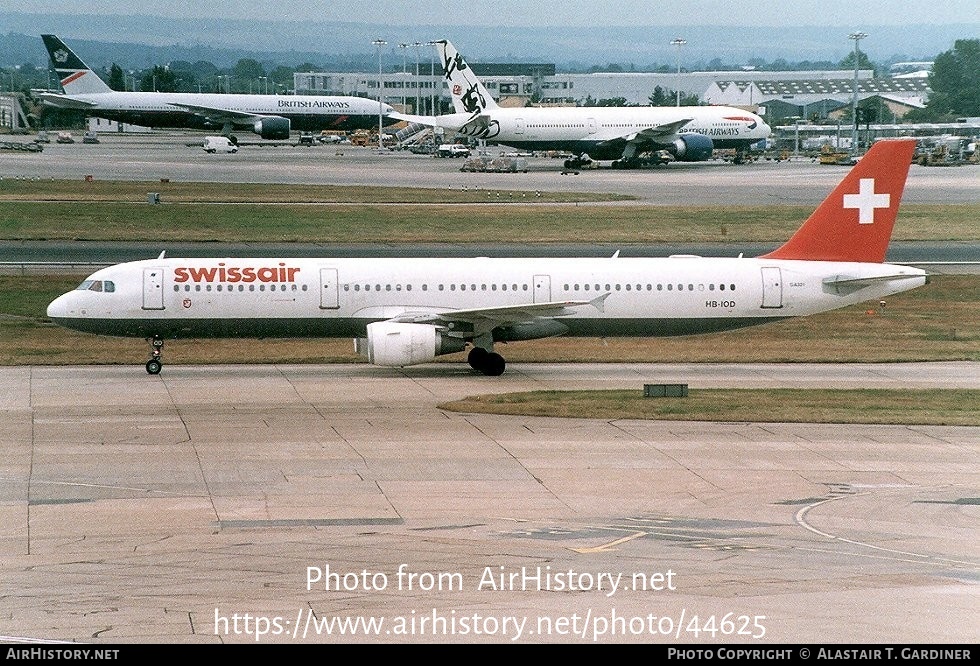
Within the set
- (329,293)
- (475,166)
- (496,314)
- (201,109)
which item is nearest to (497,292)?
(496,314)

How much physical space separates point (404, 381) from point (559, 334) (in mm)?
5430

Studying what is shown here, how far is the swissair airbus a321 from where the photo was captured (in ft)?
138

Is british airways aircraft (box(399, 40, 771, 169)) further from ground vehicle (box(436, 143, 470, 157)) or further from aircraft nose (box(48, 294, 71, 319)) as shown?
aircraft nose (box(48, 294, 71, 319))

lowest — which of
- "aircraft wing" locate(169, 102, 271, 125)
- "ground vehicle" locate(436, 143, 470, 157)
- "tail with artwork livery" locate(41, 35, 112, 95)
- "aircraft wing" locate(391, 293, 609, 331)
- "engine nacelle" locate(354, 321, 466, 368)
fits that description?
"engine nacelle" locate(354, 321, 466, 368)

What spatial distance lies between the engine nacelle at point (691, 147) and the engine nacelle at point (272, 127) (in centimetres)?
5029

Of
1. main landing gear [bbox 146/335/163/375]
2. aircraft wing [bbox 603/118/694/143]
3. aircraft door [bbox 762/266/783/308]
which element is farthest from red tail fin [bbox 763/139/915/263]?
aircraft wing [bbox 603/118/694/143]

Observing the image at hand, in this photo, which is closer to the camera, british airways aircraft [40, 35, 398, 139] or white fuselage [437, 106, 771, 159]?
white fuselage [437, 106, 771, 159]

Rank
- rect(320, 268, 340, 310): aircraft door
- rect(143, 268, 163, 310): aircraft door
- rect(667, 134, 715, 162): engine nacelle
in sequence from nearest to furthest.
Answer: rect(143, 268, 163, 310): aircraft door → rect(320, 268, 340, 310): aircraft door → rect(667, 134, 715, 162): engine nacelle

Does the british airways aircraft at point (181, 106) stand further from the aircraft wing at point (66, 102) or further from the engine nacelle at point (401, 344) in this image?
the engine nacelle at point (401, 344)

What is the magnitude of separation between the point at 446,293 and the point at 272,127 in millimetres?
116113

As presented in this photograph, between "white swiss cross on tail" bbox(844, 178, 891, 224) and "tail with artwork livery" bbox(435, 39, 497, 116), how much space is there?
82856 millimetres

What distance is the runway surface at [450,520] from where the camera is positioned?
56.2 feet

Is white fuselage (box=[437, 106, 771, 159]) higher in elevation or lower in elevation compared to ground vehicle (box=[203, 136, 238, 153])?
higher

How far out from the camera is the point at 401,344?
40.4 metres
